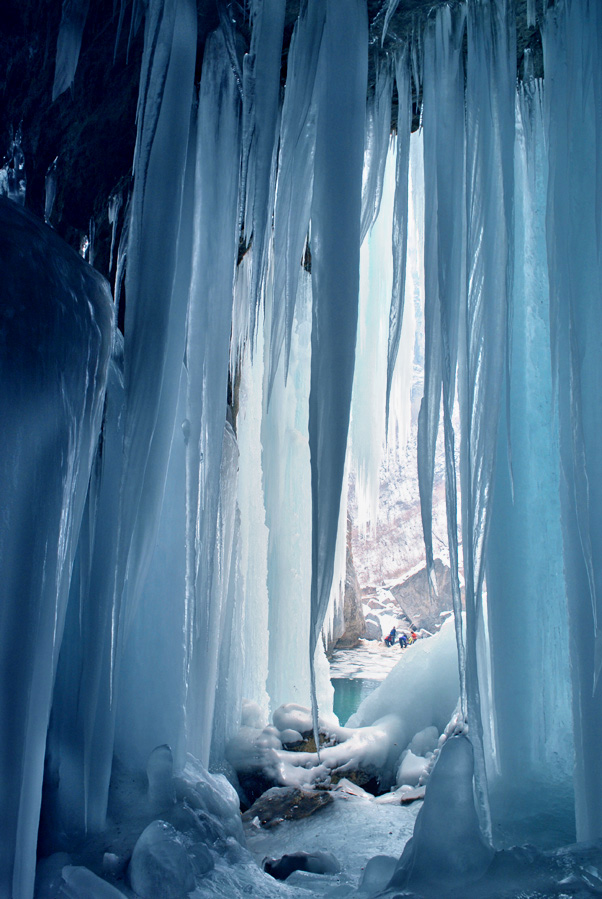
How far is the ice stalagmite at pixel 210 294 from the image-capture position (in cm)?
262

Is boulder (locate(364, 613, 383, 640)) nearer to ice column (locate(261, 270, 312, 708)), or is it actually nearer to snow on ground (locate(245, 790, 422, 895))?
ice column (locate(261, 270, 312, 708))

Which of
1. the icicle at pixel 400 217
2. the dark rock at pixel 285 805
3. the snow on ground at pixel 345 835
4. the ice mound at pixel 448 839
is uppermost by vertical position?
the icicle at pixel 400 217

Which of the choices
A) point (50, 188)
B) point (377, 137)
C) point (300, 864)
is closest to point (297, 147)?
point (377, 137)

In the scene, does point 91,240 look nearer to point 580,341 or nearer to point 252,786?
point 580,341

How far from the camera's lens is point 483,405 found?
2.26 m

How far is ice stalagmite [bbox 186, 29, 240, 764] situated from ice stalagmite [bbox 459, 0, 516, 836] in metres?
1.00

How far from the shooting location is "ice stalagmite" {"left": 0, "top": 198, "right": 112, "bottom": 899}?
5.58 feet

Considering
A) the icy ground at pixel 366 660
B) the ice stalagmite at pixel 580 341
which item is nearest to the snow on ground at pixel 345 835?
the ice stalagmite at pixel 580 341

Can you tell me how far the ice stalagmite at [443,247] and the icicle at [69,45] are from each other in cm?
144

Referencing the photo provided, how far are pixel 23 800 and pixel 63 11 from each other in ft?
9.52

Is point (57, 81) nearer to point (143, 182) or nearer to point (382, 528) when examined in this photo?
point (143, 182)

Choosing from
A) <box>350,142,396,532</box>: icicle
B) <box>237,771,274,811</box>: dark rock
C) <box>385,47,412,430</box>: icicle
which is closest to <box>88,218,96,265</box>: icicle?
<box>385,47,412,430</box>: icicle

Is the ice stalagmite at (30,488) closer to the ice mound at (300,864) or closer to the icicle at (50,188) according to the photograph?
the ice mound at (300,864)

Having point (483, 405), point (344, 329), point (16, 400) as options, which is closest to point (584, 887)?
point (483, 405)
